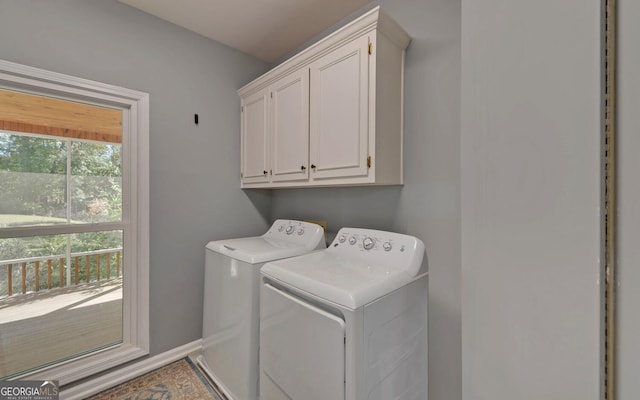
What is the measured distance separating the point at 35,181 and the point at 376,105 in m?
2.18

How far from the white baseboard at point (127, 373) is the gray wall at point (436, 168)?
1867 mm

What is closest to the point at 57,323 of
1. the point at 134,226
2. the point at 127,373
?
the point at 127,373

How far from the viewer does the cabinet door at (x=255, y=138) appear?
2123 mm

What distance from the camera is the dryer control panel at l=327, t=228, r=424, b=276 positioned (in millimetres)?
1322

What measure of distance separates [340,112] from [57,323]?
2.39 meters

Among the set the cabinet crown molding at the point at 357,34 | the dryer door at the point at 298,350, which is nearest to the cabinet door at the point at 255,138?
the cabinet crown molding at the point at 357,34

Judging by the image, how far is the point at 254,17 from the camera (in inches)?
75.9

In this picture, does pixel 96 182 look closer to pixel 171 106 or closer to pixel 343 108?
pixel 171 106

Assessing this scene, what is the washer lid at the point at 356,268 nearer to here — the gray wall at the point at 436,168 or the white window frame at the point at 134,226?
the gray wall at the point at 436,168

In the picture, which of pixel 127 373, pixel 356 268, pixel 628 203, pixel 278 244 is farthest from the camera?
pixel 278 244

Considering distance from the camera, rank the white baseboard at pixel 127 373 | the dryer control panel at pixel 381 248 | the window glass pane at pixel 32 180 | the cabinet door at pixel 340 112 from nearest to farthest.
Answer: the dryer control panel at pixel 381 248 < the cabinet door at pixel 340 112 < the window glass pane at pixel 32 180 < the white baseboard at pixel 127 373

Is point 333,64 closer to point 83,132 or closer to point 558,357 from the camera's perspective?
point 558,357

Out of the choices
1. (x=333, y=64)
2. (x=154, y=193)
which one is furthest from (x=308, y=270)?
(x=154, y=193)

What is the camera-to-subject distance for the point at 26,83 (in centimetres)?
150
